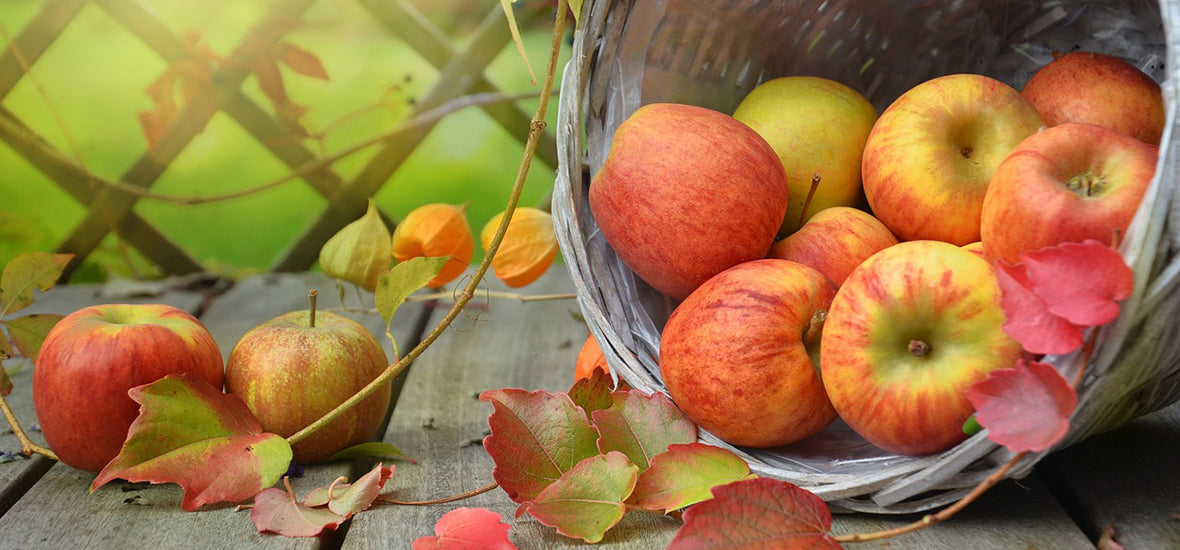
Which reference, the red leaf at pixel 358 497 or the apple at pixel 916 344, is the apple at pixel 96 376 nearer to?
the red leaf at pixel 358 497

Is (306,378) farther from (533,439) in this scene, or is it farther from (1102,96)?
(1102,96)

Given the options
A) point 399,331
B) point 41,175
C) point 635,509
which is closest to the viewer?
point 635,509

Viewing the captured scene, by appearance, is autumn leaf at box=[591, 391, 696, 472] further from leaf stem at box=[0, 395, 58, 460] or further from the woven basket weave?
leaf stem at box=[0, 395, 58, 460]

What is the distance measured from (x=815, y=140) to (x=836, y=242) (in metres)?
0.10

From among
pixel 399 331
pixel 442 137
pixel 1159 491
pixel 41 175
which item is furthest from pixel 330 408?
pixel 41 175

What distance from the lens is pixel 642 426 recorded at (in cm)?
57

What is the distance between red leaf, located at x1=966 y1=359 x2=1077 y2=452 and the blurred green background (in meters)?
0.98

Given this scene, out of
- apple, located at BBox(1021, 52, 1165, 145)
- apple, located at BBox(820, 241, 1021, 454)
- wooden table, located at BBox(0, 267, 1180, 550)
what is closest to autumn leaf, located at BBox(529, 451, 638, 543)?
wooden table, located at BBox(0, 267, 1180, 550)

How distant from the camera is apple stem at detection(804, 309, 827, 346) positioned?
54cm

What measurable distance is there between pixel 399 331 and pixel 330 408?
0.35 m

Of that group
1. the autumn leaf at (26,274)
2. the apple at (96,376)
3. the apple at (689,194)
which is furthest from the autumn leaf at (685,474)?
the autumn leaf at (26,274)

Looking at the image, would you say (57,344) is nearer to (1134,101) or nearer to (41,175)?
(1134,101)

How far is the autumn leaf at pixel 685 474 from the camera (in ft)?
1.70

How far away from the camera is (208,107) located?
1354mm
